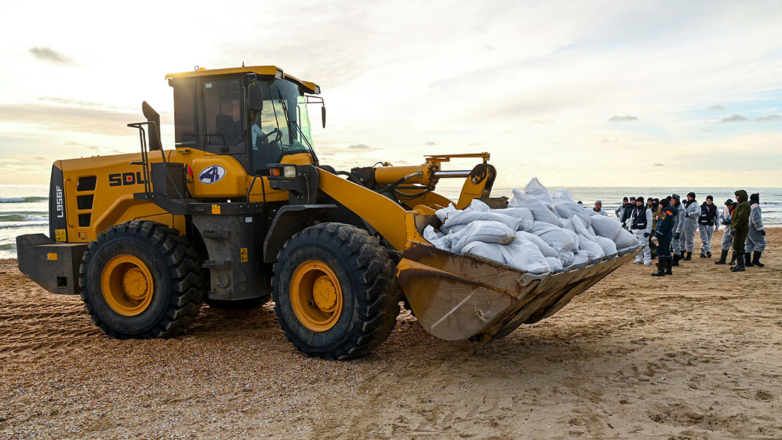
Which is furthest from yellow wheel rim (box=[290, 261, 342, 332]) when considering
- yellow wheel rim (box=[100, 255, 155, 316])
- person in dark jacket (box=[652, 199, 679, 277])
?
person in dark jacket (box=[652, 199, 679, 277])

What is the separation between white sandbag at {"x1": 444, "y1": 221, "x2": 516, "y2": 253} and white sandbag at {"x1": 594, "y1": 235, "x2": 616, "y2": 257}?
1167mm

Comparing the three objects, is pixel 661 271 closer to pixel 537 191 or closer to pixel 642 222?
pixel 642 222

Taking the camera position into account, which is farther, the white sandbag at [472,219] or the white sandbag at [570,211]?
the white sandbag at [570,211]

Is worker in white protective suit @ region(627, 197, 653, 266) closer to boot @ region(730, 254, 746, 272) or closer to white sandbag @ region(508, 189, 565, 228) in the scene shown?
boot @ region(730, 254, 746, 272)

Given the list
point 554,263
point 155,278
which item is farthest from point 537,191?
point 155,278

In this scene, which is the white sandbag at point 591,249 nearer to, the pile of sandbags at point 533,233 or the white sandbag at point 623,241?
the pile of sandbags at point 533,233

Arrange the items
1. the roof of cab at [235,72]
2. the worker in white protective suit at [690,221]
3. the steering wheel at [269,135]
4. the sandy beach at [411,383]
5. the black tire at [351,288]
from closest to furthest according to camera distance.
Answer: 1. the sandy beach at [411,383]
2. the black tire at [351,288]
3. the roof of cab at [235,72]
4. the steering wheel at [269,135]
5. the worker in white protective suit at [690,221]

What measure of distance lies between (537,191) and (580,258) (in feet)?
3.39

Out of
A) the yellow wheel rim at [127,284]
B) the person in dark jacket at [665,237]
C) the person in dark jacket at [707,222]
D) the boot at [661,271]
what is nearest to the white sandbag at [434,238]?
the yellow wheel rim at [127,284]

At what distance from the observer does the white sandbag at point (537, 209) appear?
5289 mm

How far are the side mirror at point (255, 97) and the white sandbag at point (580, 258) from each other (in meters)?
3.55

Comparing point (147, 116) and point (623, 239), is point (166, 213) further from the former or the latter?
point (623, 239)

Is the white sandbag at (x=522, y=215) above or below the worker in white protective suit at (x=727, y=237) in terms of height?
above

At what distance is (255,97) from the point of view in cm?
598
